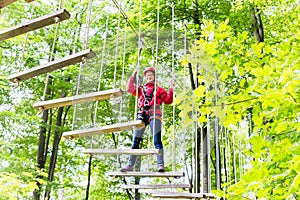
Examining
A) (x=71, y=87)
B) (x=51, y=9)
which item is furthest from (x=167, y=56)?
(x=51, y=9)

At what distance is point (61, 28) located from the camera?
10297 mm

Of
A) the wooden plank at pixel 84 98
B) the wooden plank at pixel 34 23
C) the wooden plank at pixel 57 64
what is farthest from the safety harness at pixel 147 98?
the wooden plank at pixel 34 23

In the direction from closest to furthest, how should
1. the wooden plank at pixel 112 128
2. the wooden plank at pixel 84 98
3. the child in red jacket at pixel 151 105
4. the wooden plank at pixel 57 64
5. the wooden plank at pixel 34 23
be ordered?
the wooden plank at pixel 34 23
the wooden plank at pixel 57 64
the wooden plank at pixel 84 98
the wooden plank at pixel 112 128
the child in red jacket at pixel 151 105

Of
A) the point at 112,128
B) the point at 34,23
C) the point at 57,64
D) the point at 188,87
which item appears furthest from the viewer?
the point at 188,87

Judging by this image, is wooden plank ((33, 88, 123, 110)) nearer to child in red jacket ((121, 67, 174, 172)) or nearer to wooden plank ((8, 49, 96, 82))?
wooden plank ((8, 49, 96, 82))

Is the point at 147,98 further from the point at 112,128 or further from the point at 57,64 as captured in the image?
the point at 57,64

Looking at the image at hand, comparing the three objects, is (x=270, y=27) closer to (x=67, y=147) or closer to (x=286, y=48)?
(x=286, y=48)

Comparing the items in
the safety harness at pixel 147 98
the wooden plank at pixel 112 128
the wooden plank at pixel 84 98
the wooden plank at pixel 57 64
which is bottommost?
the wooden plank at pixel 112 128

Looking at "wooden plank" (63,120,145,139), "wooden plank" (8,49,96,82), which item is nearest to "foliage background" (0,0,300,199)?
"wooden plank" (8,49,96,82)

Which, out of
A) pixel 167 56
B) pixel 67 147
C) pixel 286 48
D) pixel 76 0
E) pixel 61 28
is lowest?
pixel 286 48

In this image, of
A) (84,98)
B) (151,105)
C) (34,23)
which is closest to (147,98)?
(151,105)

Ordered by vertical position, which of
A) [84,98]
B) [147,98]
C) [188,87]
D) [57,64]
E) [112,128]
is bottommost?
[112,128]

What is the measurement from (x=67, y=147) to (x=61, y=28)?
145 inches

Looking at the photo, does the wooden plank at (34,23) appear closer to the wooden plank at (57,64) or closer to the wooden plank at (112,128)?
the wooden plank at (57,64)
